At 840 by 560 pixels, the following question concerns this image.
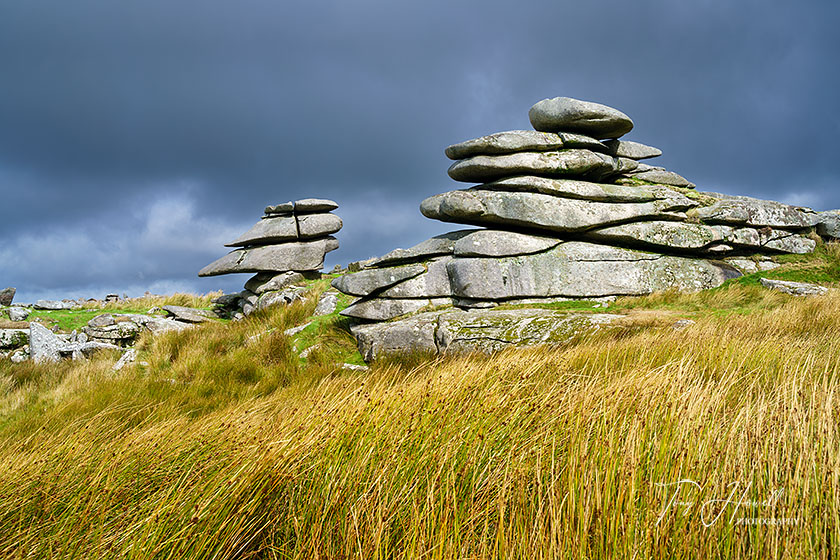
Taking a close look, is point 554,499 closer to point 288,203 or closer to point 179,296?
point 288,203

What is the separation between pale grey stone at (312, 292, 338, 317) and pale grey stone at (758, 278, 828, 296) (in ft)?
36.5

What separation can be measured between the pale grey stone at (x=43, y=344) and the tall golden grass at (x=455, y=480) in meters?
9.97

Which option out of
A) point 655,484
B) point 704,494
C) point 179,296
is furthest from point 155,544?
point 179,296

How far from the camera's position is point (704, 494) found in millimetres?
2502

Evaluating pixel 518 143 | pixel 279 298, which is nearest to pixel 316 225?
pixel 279 298

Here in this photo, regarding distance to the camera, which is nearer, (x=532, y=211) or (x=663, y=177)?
(x=532, y=211)

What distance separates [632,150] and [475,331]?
1070 centimetres

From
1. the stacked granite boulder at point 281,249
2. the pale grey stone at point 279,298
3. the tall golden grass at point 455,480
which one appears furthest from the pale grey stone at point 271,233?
the tall golden grass at point 455,480

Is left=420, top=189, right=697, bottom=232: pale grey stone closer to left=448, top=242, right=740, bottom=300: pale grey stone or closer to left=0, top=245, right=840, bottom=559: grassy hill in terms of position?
left=448, top=242, right=740, bottom=300: pale grey stone

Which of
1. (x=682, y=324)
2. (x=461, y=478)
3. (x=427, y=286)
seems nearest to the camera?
(x=461, y=478)

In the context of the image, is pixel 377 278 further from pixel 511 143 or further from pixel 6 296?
pixel 6 296

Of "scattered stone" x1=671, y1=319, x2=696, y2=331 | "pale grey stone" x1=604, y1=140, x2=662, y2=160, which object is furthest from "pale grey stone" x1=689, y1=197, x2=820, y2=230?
"scattered stone" x1=671, y1=319, x2=696, y2=331

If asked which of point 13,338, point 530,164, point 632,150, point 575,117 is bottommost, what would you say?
point 13,338

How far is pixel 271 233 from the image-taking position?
18672mm
